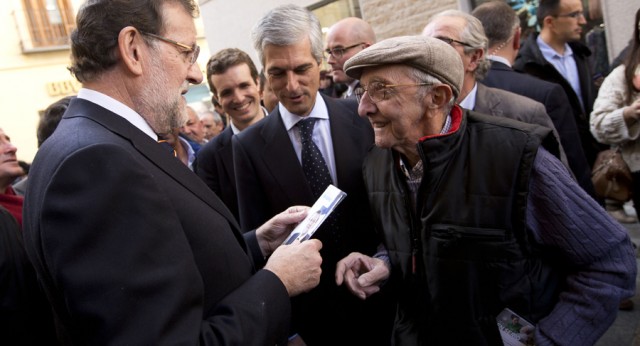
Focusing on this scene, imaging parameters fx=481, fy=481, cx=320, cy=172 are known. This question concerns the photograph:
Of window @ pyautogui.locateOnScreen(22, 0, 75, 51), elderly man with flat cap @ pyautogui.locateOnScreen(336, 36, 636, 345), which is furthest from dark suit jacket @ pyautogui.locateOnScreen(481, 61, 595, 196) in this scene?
window @ pyautogui.locateOnScreen(22, 0, 75, 51)

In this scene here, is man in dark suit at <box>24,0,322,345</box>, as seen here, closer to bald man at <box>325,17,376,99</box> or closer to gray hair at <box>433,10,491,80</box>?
gray hair at <box>433,10,491,80</box>

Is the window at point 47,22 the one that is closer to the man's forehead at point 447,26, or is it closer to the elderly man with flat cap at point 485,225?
the man's forehead at point 447,26

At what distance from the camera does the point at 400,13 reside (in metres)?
7.55

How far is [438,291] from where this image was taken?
1.74m

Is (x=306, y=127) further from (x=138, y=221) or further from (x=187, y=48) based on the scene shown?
(x=138, y=221)

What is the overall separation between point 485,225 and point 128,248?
1.14 m

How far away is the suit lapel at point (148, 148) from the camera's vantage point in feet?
4.33

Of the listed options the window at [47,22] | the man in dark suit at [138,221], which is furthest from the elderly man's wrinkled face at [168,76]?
the window at [47,22]

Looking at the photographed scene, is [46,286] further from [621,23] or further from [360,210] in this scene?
[621,23]

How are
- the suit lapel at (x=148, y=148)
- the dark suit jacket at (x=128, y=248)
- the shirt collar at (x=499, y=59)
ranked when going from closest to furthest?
1. the dark suit jacket at (x=128, y=248)
2. the suit lapel at (x=148, y=148)
3. the shirt collar at (x=499, y=59)

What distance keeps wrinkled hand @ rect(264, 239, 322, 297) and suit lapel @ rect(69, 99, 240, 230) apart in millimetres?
242

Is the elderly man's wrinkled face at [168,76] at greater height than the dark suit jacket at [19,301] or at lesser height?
greater

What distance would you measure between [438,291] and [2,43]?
20.5m

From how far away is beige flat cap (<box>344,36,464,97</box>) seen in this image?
5.79 ft
